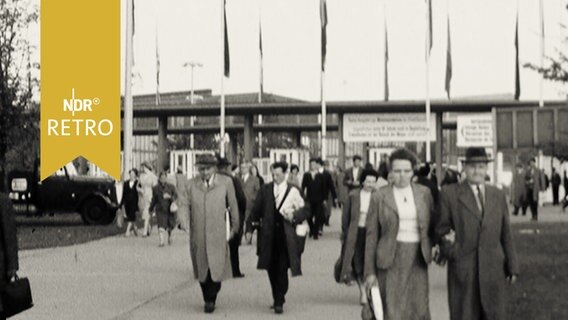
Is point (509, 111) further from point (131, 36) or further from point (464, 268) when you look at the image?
point (131, 36)

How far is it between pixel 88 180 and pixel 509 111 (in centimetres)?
1741

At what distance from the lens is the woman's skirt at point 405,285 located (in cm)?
941

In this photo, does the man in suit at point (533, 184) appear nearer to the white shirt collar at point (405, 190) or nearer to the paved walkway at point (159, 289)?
the paved walkway at point (159, 289)

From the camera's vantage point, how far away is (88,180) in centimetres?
3784

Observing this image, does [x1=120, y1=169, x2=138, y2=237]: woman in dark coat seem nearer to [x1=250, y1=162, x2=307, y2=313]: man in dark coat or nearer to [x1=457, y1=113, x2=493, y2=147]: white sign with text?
[x1=457, y1=113, x2=493, y2=147]: white sign with text

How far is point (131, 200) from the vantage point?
3034cm

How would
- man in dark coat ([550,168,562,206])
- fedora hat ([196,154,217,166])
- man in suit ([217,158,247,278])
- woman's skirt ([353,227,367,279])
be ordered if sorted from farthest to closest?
man in dark coat ([550,168,562,206]) → man in suit ([217,158,247,278]) → fedora hat ([196,154,217,166]) → woman's skirt ([353,227,367,279])

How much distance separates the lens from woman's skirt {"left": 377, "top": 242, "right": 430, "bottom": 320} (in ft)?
30.9

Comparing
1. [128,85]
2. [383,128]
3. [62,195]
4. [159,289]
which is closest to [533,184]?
[128,85]

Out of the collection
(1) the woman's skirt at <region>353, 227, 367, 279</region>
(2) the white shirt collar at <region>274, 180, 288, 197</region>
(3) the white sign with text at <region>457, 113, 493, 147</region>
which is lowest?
(1) the woman's skirt at <region>353, 227, 367, 279</region>

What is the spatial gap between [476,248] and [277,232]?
507 centimetres

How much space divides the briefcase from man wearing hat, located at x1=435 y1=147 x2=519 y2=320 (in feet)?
10.4

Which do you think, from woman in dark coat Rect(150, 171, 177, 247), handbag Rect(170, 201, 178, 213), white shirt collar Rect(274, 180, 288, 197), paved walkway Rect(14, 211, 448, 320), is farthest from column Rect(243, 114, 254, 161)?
white shirt collar Rect(274, 180, 288, 197)

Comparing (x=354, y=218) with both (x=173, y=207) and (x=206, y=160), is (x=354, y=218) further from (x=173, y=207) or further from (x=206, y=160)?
(x=173, y=207)
